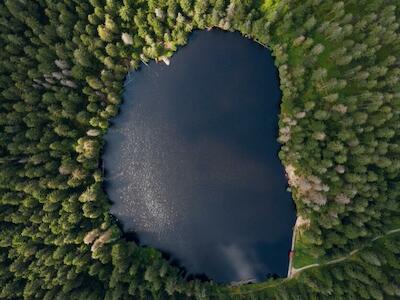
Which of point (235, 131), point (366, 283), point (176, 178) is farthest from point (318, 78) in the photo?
point (366, 283)

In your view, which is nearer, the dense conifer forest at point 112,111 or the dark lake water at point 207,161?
the dense conifer forest at point 112,111

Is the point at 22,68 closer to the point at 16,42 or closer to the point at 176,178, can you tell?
the point at 16,42

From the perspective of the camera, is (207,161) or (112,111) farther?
(207,161)

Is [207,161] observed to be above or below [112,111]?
below

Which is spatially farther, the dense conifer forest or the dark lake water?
the dark lake water
